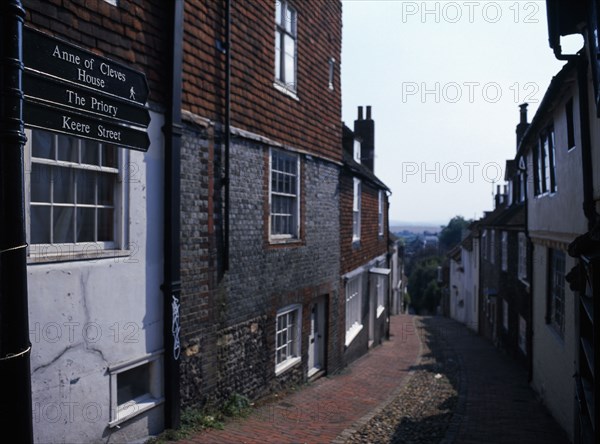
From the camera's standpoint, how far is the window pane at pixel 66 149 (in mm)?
5163

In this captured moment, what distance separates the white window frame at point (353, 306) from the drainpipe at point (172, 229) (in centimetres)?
827

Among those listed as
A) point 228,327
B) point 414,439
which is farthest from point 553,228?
point 228,327

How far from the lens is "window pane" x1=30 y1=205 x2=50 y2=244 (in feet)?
16.1

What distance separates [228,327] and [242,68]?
4.13 m

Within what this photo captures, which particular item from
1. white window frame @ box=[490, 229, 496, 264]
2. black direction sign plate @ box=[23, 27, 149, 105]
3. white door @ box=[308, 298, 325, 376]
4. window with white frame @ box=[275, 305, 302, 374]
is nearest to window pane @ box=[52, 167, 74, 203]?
black direction sign plate @ box=[23, 27, 149, 105]

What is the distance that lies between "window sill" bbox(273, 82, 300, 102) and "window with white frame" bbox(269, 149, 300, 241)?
3.79 feet

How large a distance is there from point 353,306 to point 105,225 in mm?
11505

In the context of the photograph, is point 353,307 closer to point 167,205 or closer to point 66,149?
point 167,205

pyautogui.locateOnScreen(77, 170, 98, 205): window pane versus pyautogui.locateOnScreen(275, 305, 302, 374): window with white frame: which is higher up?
pyautogui.locateOnScreen(77, 170, 98, 205): window pane

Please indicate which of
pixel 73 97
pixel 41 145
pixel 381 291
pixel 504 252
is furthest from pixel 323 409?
pixel 504 252

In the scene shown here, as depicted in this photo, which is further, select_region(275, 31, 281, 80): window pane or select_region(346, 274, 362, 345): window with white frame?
select_region(346, 274, 362, 345): window with white frame

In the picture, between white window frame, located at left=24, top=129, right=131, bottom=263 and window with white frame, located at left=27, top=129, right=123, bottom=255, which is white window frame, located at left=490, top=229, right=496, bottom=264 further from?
window with white frame, located at left=27, top=129, right=123, bottom=255

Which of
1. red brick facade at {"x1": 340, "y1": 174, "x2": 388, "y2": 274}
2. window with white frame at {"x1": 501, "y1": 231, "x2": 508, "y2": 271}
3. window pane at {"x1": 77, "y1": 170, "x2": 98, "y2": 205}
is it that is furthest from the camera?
window with white frame at {"x1": 501, "y1": 231, "x2": 508, "y2": 271}

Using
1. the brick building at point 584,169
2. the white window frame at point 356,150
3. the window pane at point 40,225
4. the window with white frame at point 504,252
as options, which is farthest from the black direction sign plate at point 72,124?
the window with white frame at point 504,252
